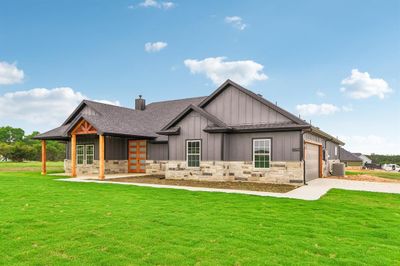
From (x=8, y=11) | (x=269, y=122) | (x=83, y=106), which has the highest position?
(x=8, y=11)

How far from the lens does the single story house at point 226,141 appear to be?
50.5ft

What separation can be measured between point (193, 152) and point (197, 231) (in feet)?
38.0

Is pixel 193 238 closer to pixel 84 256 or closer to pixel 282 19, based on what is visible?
pixel 84 256

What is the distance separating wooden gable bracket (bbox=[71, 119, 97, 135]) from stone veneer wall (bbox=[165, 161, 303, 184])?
18.7ft

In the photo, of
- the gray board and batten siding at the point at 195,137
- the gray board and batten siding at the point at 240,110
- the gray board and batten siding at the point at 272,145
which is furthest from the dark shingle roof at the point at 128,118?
the gray board and batten siding at the point at 272,145

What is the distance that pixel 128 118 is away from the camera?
23.4m

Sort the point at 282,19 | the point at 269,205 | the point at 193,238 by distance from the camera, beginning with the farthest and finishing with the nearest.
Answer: the point at 282,19
the point at 269,205
the point at 193,238

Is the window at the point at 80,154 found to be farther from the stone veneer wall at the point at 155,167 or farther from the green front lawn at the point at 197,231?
the green front lawn at the point at 197,231

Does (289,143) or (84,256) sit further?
(289,143)

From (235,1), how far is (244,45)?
5650 mm

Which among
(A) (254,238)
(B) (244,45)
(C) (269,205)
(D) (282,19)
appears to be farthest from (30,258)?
(B) (244,45)

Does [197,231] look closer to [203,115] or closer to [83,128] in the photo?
[203,115]

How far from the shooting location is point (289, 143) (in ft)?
50.1

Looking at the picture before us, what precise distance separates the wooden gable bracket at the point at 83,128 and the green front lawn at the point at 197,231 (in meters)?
9.50
